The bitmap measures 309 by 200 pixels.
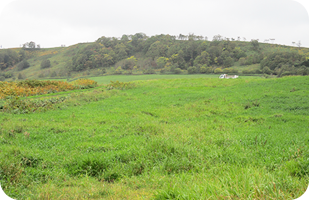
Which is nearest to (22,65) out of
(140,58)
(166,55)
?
(140,58)

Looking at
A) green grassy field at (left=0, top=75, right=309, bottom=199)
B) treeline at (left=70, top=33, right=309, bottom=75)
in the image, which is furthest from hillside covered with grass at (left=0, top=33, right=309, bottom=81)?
green grassy field at (left=0, top=75, right=309, bottom=199)

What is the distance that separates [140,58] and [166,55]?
15926 mm

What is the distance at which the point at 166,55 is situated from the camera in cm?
9262

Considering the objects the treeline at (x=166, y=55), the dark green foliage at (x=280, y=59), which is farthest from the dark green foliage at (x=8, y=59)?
the dark green foliage at (x=280, y=59)

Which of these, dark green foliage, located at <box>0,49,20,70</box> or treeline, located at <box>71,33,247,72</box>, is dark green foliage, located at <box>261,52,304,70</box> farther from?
dark green foliage, located at <box>0,49,20,70</box>

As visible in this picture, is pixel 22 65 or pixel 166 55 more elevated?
pixel 166 55

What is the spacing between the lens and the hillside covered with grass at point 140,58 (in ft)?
233

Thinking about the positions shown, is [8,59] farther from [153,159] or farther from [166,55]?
[153,159]

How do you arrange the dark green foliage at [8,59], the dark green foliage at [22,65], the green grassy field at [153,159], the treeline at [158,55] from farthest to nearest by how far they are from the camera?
1. the dark green foliage at [22,65]
2. the dark green foliage at [8,59]
3. the treeline at [158,55]
4. the green grassy field at [153,159]

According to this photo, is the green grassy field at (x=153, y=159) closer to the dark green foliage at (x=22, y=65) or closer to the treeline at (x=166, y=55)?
the treeline at (x=166, y=55)

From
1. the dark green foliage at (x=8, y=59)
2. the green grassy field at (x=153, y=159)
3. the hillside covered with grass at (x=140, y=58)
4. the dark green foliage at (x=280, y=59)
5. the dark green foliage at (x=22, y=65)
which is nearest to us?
the green grassy field at (x=153, y=159)

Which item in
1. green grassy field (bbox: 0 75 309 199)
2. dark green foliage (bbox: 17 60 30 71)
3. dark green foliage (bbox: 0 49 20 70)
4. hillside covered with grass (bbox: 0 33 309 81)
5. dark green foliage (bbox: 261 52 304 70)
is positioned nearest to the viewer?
green grassy field (bbox: 0 75 309 199)

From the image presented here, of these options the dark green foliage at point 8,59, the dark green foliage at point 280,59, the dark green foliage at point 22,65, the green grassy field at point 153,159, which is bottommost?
the green grassy field at point 153,159

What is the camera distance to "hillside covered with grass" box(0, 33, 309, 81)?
71.1m
